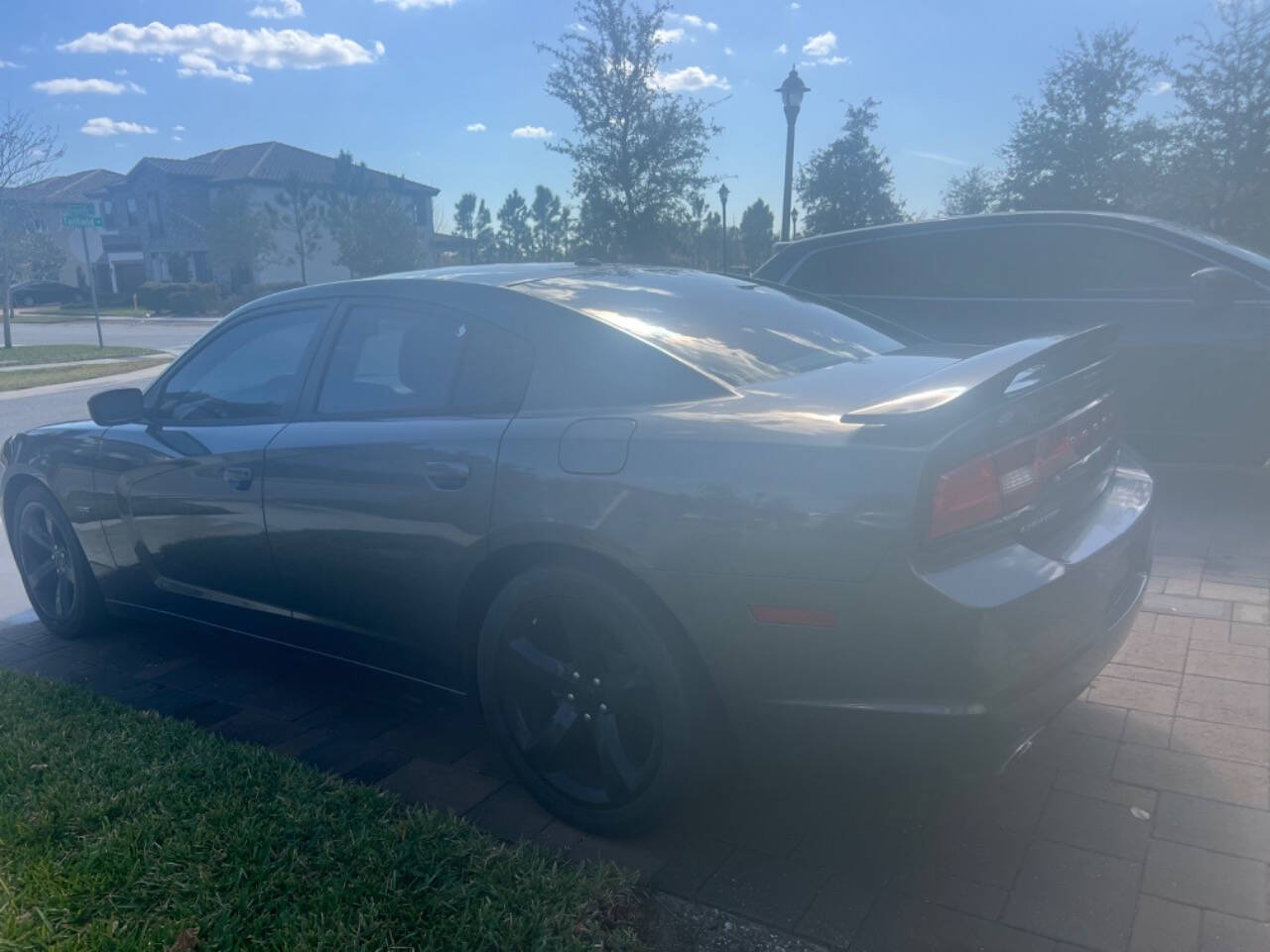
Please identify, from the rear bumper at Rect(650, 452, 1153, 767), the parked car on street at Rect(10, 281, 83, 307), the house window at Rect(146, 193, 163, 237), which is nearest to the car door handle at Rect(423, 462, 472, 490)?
the rear bumper at Rect(650, 452, 1153, 767)

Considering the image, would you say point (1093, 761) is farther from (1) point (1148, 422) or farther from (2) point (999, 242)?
(2) point (999, 242)

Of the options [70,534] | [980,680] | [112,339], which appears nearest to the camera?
[980,680]

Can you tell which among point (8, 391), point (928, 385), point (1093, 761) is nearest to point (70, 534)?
point (928, 385)

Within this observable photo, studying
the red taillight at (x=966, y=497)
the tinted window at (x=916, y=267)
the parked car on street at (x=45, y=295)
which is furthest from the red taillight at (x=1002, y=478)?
the parked car on street at (x=45, y=295)

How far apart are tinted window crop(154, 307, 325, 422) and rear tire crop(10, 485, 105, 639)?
2.75ft

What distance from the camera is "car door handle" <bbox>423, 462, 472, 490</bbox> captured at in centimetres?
302

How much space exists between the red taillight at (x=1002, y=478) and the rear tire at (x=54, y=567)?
382 cm

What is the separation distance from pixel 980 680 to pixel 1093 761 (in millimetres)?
1212

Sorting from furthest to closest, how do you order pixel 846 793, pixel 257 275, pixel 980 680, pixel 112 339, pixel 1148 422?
pixel 257 275 → pixel 112 339 → pixel 1148 422 → pixel 846 793 → pixel 980 680

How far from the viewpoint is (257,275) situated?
2052 inches

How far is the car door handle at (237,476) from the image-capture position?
12.0ft

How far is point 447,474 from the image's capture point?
306cm

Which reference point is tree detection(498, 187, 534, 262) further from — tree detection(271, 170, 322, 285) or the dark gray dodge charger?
the dark gray dodge charger

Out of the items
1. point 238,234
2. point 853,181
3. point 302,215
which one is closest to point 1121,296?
point 853,181
